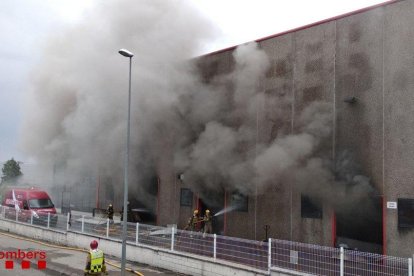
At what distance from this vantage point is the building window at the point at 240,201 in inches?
540

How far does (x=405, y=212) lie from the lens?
32.1 ft

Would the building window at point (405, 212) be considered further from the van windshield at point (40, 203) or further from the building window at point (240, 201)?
the van windshield at point (40, 203)

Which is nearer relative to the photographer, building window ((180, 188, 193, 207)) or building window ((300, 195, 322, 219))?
building window ((300, 195, 322, 219))

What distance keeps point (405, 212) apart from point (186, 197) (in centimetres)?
832

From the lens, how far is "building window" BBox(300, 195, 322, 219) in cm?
1164

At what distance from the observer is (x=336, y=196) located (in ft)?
36.8

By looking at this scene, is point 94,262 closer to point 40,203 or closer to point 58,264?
point 58,264

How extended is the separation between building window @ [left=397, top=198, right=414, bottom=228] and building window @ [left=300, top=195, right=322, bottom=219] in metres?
2.24

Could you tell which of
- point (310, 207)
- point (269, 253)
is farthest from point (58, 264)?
point (310, 207)

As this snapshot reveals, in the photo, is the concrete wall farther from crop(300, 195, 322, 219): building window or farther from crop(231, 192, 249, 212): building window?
crop(231, 192, 249, 212): building window

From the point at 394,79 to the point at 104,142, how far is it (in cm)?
1159

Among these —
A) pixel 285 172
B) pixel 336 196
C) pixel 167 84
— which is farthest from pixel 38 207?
pixel 336 196

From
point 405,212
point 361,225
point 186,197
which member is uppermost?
point 405,212

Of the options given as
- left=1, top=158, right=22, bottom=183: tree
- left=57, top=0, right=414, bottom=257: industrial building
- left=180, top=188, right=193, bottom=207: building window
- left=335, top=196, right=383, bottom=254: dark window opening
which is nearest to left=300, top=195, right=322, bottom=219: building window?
left=57, top=0, right=414, bottom=257: industrial building
